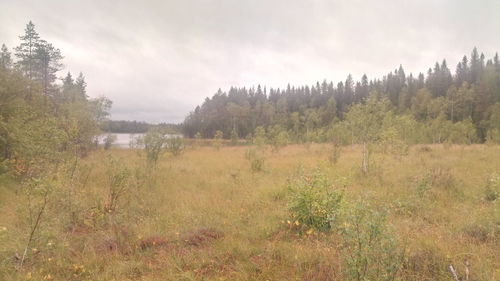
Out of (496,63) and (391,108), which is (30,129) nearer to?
(391,108)

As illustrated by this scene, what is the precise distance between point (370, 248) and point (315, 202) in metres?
2.06

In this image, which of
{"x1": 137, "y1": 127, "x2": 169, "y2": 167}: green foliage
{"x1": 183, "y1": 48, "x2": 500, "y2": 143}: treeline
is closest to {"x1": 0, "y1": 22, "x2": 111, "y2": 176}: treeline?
{"x1": 137, "y1": 127, "x2": 169, "y2": 167}: green foliage

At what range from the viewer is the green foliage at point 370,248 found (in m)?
2.75

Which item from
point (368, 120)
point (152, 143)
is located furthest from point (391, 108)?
point (152, 143)

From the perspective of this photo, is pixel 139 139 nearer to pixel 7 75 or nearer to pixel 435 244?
pixel 7 75

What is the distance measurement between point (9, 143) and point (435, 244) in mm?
13263

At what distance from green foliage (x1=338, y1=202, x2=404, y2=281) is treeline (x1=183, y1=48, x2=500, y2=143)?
1011 inches

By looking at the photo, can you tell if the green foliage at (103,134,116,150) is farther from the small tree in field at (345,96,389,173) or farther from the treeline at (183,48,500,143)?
the small tree in field at (345,96,389,173)

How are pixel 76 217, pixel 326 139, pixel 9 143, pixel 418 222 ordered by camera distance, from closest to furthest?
pixel 418 222, pixel 76 217, pixel 9 143, pixel 326 139

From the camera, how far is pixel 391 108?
A: 1924 inches

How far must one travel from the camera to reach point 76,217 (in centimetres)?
553

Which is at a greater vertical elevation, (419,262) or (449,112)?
(449,112)

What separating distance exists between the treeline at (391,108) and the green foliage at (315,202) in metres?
23.7

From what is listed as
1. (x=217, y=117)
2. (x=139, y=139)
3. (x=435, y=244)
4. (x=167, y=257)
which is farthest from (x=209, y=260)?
(x=217, y=117)
